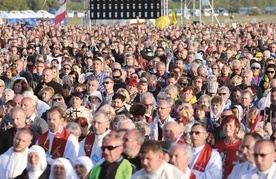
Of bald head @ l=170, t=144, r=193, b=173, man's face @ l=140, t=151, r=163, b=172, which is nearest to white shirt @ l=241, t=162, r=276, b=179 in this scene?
bald head @ l=170, t=144, r=193, b=173

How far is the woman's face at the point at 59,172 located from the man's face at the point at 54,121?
97.1 inches

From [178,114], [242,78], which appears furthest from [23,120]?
[242,78]

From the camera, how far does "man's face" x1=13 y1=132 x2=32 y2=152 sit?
474 inches

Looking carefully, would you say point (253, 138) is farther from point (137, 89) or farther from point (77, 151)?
point (137, 89)

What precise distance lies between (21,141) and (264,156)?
3.11 m

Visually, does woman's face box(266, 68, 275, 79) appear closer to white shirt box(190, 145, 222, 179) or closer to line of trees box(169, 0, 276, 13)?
white shirt box(190, 145, 222, 179)

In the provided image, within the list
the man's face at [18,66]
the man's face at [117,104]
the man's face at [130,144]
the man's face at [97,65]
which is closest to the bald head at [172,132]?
the man's face at [130,144]

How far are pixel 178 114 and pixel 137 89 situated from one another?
3395mm

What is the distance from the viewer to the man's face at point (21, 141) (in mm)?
12031

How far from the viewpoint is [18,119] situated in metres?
13.6

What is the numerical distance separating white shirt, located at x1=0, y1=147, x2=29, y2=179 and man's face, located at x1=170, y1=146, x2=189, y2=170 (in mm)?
2016

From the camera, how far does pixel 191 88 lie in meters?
17.1

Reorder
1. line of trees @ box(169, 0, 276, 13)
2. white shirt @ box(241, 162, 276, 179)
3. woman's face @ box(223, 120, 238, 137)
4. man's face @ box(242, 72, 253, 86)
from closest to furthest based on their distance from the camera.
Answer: white shirt @ box(241, 162, 276, 179) → woman's face @ box(223, 120, 238, 137) → man's face @ box(242, 72, 253, 86) → line of trees @ box(169, 0, 276, 13)

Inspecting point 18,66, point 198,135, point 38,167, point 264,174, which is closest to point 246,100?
point 198,135
